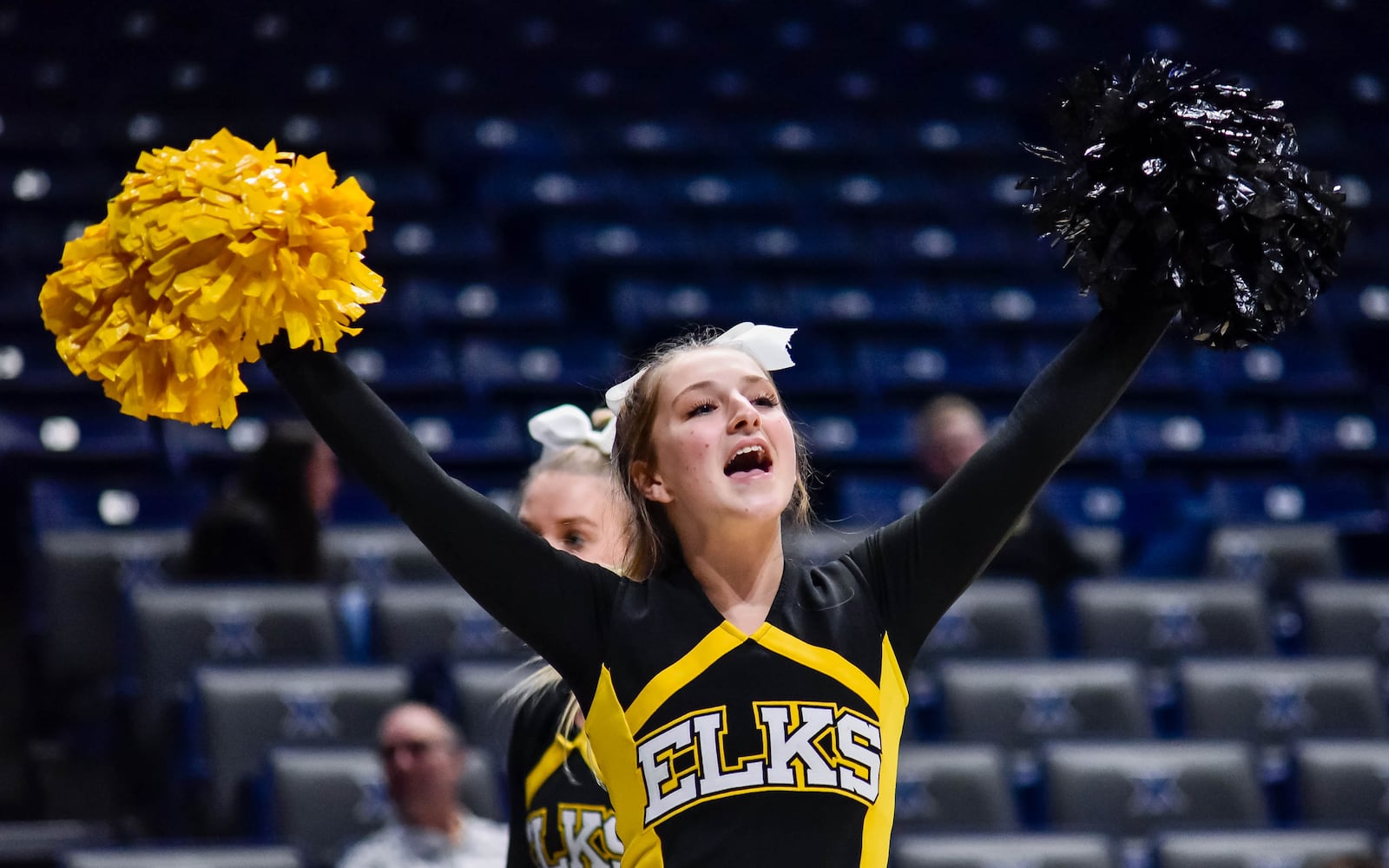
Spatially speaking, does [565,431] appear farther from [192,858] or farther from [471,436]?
[471,436]

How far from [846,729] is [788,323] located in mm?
5691

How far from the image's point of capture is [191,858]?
3723 millimetres

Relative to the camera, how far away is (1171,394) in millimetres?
7246

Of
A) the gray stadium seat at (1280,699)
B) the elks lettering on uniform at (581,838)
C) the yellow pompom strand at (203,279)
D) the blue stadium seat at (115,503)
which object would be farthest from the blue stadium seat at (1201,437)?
the yellow pompom strand at (203,279)

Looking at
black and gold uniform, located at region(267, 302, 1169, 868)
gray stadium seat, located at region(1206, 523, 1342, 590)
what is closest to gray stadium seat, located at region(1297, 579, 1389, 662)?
gray stadium seat, located at region(1206, 523, 1342, 590)

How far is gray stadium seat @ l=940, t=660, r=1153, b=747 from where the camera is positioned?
187 inches

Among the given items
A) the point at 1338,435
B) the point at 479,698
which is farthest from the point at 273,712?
the point at 1338,435

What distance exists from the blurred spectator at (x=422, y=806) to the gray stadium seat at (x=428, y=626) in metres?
0.96

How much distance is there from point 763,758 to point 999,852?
2.50 metres

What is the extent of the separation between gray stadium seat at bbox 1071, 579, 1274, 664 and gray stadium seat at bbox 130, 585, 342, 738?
228cm

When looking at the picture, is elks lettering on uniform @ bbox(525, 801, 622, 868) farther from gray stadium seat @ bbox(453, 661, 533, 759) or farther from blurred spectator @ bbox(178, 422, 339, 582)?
blurred spectator @ bbox(178, 422, 339, 582)

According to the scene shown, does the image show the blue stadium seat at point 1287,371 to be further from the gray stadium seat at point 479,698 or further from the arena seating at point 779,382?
the gray stadium seat at point 479,698

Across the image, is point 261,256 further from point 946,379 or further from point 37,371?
point 946,379

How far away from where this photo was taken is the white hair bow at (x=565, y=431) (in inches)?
A: 107
